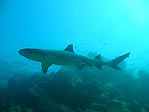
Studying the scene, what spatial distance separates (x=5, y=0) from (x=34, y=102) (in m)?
27.3

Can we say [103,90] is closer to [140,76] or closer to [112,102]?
[112,102]

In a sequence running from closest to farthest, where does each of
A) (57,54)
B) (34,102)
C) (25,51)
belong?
(25,51)
(57,54)
(34,102)

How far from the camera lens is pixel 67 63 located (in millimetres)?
7965

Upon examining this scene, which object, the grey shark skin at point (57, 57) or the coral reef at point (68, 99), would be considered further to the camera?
the coral reef at point (68, 99)

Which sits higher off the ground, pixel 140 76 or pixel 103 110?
pixel 140 76

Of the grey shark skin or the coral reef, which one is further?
the coral reef

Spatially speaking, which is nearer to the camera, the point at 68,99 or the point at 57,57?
the point at 57,57

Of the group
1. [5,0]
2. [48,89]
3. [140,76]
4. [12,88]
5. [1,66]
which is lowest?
[48,89]

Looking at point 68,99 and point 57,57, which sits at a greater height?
point 68,99

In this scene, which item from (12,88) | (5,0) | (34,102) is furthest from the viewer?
(5,0)

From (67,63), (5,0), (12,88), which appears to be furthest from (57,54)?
(5,0)

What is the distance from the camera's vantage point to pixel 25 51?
646 centimetres

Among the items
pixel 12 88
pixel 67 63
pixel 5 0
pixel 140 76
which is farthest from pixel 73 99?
pixel 5 0

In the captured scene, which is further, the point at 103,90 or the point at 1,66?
the point at 1,66
